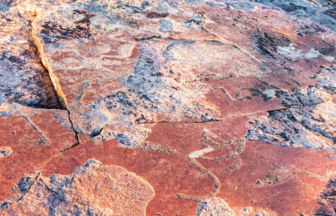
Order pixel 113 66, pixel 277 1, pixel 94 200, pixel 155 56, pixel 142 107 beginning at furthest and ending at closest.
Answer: pixel 277 1, pixel 155 56, pixel 113 66, pixel 142 107, pixel 94 200

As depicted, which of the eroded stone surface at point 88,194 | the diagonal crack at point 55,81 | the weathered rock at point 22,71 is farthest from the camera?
the weathered rock at point 22,71

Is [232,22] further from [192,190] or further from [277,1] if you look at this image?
[192,190]

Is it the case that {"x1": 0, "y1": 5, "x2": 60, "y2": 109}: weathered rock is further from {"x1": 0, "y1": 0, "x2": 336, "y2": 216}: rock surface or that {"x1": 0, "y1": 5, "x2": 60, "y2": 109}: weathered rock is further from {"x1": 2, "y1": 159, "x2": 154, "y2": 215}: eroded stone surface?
{"x1": 2, "y1": 159, "x2": 154, "y2": 215}: eroded stone surface

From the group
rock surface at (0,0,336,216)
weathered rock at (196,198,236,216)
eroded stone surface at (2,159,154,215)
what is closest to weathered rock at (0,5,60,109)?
rock surface at (0,0,336,216)

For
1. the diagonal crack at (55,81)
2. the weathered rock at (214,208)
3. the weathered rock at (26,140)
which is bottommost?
the weathered rock at (214,208)

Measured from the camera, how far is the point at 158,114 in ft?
5.01

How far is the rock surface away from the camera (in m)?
1.18

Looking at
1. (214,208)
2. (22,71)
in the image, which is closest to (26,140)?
(22,71)

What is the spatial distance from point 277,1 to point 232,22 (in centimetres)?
91

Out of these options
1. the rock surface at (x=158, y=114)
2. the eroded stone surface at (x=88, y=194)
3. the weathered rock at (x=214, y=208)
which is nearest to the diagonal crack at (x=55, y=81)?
the rock surface at (x=158, y=114)

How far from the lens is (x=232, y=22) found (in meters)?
2.55

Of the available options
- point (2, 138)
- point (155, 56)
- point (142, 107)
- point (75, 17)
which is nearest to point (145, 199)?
point (142, 107)

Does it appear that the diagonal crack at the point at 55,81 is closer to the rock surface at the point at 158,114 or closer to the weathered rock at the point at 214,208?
the rock surface at the point at 158,114

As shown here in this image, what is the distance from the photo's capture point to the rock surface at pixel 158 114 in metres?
1.18
